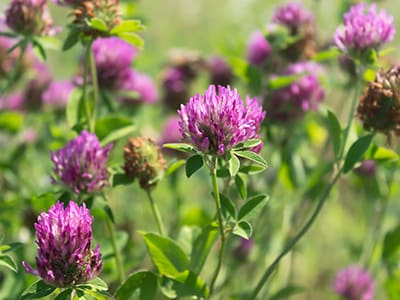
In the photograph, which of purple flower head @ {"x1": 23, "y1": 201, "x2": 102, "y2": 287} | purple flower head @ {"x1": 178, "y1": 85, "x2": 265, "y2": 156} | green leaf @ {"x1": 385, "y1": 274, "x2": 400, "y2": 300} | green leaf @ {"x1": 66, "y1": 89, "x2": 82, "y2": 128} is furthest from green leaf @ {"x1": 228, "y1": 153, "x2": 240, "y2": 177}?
green leaf @ {"x1": 385, "y1": 274, "x2": 400, "y2": 300}

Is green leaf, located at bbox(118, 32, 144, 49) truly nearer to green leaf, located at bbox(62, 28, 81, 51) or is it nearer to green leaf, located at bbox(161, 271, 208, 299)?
green leaf, located at bbox(62, 28, 81, 51)

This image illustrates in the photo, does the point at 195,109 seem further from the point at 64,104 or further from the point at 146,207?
the point at 146,207

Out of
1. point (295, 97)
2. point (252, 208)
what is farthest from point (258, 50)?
point (252, 208)

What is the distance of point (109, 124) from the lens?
2.04m

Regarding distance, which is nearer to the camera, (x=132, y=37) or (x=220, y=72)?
(x=132, y=37)

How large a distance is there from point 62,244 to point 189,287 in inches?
17.2

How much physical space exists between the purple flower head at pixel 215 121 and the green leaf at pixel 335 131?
438 mm

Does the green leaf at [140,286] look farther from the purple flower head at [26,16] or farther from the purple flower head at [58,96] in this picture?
the purple flower head at [58,96]

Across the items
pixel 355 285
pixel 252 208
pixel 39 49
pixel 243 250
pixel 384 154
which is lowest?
pixel 355 285

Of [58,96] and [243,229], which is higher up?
[58,96]

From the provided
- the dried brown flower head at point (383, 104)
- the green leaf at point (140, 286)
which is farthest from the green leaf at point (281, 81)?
the green leaf at point (140, 286)

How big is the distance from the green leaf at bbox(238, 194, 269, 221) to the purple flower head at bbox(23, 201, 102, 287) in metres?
0.42

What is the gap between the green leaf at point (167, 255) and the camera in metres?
1.63

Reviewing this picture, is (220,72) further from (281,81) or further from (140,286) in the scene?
(140,286)
